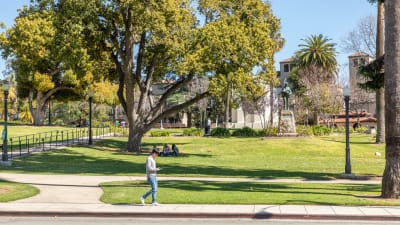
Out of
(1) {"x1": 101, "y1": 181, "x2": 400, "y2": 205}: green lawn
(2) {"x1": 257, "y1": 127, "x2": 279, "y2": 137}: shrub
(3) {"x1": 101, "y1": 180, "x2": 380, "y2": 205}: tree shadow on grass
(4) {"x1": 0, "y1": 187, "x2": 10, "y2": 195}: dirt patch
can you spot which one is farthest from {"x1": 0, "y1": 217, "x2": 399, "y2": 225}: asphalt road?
(2) {"x1": 257, "y1": 127, "x2": 279, "y2": 137}: shrub

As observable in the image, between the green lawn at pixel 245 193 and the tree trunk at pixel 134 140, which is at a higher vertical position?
the tree trunk at pixel 134 140

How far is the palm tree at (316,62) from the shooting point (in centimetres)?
7919

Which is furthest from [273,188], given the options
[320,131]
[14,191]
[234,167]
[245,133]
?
[320,131]

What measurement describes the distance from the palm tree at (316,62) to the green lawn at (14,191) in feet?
210

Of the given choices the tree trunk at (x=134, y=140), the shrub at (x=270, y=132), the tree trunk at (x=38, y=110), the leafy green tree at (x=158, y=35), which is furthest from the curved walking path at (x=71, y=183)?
the tree trunk at (x=38, y=110)

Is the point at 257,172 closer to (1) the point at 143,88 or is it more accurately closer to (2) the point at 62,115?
(1) the point at 143,88

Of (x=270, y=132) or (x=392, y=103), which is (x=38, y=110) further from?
(x=392, y=103)

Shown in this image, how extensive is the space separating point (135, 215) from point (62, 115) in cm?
8876

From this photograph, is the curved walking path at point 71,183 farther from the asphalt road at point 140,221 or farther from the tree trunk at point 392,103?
the tree trunk at point 392,103

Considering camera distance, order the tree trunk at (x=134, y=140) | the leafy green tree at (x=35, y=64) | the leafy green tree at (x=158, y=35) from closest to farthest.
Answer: the leafy green tree at (x=158, y=35), the tree trunk at (x=134, y=140), the leafy green tree at (x=35, y=64)

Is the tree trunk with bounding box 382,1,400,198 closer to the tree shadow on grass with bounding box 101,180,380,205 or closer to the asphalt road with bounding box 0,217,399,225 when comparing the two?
the tree shadow on grass with bounding box 101,180,380,205

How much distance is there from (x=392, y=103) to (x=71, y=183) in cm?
1204

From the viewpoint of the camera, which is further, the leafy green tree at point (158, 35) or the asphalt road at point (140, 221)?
the leafy green tree at point (158, 35)

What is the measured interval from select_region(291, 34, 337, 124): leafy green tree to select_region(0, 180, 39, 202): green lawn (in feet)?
207
